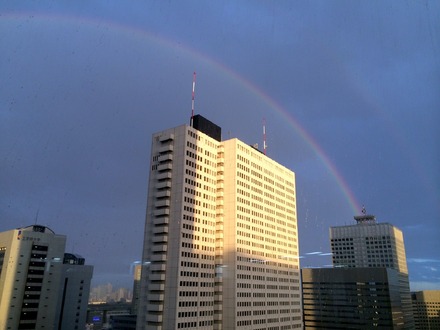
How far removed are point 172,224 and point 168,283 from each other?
12.1 m

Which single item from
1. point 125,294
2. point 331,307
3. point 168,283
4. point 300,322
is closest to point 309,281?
point 331,307

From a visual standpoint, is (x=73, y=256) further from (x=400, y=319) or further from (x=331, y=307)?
(x=400, y=319)

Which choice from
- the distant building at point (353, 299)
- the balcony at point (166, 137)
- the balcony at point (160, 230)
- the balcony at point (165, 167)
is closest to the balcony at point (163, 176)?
the balcony at point (165, 167)

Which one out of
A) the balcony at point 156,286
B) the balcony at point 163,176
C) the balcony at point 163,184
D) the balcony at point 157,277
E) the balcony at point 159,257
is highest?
the balcony at point 163,176

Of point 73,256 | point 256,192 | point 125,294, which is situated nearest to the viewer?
point 256,192

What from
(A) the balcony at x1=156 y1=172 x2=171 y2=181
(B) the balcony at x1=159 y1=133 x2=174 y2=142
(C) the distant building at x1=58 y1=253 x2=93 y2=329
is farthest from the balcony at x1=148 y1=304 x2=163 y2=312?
(C) the distant building at x1=58 y1=253 x2=93 y2=329

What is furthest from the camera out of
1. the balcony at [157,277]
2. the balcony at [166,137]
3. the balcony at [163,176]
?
the balcony at [166,137]

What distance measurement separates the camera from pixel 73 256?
136m

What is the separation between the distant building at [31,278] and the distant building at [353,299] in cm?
12167

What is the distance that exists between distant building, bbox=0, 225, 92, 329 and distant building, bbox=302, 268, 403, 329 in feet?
399

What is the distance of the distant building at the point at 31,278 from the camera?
4018 inches

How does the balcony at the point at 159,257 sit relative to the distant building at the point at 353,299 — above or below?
above

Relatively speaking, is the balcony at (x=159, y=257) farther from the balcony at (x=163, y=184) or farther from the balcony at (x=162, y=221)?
the balcony at (x=163, y=184)

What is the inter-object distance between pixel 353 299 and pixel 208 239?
125 metres
